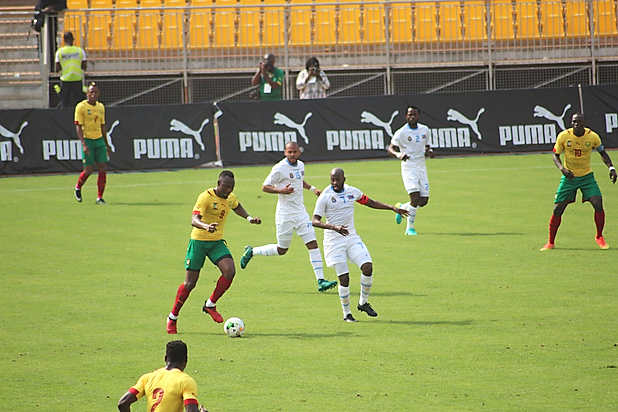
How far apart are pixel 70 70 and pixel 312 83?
25.9ft

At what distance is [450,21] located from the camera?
2983 cm

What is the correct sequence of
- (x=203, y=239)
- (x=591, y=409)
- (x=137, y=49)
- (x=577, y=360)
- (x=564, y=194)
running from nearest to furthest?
1. (x=591, y=409)
2. (x=577, y=360)
3. (x=203, y=239)
4. (x=564, y=194)
5. (x=137, y=49)

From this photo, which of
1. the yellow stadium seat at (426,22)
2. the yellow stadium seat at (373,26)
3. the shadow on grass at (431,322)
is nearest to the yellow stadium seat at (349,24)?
the yellow stadium seat at (373,26)

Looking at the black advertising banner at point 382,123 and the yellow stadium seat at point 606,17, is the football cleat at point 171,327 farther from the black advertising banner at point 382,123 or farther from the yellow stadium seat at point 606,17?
the yellow stadium seat at point 606,17

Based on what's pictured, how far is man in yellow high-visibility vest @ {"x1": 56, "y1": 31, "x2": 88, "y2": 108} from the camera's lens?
1045 inches

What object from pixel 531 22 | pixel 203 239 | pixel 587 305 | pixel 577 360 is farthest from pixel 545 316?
pixel 531 22

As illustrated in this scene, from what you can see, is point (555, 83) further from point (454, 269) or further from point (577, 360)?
point (577, 360)

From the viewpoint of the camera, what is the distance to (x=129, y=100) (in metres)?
30.6

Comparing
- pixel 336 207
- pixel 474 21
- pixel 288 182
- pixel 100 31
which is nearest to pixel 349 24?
pixel 474 21

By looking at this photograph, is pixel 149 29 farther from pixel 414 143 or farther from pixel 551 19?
pixel 414 143

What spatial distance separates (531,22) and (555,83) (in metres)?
2.69

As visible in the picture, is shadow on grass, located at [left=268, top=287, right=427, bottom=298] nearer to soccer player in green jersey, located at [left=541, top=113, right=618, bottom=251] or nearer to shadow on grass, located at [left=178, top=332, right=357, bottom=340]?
shadow on grass, located at [left=178, top=332, right=357, bottom=340]

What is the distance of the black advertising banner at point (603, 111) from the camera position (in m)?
26.4

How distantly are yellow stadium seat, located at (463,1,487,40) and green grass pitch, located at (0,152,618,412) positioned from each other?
33.5 ft
